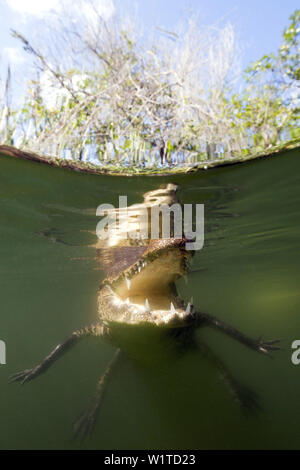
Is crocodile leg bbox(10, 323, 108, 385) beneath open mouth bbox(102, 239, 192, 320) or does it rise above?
beneath

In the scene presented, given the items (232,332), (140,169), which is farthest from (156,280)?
(232,332)

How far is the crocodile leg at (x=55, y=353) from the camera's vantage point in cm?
627

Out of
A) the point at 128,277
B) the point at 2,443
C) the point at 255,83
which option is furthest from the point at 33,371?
the point at 255,83

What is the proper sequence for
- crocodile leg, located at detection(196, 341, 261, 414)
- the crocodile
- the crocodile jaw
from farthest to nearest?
crocodile leg, located at detection(196, 341, 261, 414) → the crocodile → the crocodile jaw

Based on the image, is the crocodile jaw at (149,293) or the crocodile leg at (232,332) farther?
the crocodile leg at (232,332)

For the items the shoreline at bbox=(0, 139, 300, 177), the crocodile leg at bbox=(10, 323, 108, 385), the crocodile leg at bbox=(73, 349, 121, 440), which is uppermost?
the shoreline at bbox=(0, 139, 300, 177)

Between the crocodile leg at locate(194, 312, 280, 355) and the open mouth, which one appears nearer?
the open mouth

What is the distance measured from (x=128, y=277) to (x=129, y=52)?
3.12m

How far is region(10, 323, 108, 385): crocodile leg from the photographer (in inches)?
247

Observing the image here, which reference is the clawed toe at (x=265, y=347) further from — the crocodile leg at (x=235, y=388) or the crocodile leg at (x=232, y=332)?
the crocodile leg at (x=235, y=388)

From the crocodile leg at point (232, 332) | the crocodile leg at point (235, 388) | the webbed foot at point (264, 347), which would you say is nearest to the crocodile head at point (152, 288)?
the crocodile leg at point (232, 332)

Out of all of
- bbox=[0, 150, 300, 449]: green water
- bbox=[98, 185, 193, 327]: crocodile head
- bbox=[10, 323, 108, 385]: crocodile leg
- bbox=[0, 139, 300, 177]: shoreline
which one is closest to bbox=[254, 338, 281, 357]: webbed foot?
bbox=[0, 150, 300, 449]: green water

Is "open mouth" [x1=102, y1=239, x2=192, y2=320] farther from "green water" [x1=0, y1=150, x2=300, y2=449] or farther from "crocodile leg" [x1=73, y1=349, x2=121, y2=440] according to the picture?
"crocodile leg" [x1=73, y1=349, x2=121, y2=440]

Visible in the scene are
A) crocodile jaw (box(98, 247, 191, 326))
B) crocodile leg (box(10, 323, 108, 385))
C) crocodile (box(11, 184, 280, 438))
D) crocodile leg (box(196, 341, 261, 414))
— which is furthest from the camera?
crocodile leg (box(10, 323, 108, 385))
